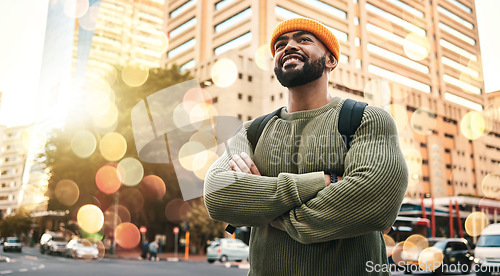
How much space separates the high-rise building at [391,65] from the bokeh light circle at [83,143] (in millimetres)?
23266

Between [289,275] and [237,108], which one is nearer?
[289,275]

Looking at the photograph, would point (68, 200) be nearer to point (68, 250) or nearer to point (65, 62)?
point (68, 250)

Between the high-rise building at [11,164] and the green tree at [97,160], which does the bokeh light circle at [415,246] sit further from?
the high-rise building at [11,164]

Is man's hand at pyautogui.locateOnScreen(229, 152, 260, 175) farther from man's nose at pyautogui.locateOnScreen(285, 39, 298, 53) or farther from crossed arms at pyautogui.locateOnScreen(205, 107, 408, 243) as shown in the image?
man's nose at pyautogui.locateOnScreen(285, 39, 298, 53)

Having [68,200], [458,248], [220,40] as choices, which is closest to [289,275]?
[458,248]

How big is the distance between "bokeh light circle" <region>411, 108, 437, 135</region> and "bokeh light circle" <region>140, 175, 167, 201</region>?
46.4 meters

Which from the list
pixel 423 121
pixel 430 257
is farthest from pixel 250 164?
pixel 423 121

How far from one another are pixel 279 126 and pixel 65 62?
104 meters

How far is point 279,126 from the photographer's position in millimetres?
1806

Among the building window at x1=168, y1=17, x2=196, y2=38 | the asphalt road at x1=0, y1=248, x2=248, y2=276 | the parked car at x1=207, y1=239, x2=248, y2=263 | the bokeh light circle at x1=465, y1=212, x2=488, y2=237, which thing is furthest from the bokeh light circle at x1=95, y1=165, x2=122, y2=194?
the building window at x1=168, y1=17, x2=196, y2=38

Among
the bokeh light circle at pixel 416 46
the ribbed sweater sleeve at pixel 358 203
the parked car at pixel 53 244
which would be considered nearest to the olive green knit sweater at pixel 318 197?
the ribbed sweater sleeve at pixel 358 203

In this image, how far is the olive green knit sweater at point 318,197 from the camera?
1405 mm

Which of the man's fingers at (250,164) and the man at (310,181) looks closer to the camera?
the man at (310,181)

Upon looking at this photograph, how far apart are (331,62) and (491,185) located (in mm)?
89857
